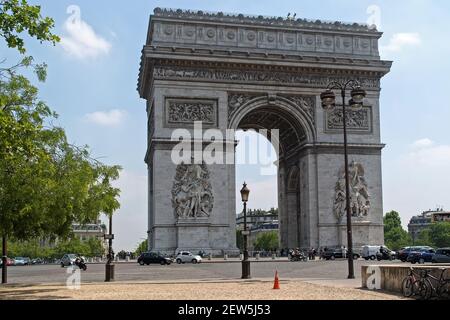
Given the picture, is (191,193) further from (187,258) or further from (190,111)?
(190,111)

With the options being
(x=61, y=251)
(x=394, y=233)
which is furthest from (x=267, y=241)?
(x=61, y=251)

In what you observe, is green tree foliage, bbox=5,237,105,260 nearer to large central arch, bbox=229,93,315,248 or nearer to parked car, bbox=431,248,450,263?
large central arch, bbox=229,93,315,248

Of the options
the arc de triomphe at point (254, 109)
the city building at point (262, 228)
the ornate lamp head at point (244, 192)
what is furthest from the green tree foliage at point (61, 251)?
the ornate lamp head at point (244, 192)

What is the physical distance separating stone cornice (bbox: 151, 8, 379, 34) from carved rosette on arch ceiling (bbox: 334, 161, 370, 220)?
39.3ft

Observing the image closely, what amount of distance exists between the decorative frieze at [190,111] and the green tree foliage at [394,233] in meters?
88.0

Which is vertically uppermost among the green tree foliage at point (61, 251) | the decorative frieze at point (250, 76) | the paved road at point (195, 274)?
the decorative frieze at point (250, 76)

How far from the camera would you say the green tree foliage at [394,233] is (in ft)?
436

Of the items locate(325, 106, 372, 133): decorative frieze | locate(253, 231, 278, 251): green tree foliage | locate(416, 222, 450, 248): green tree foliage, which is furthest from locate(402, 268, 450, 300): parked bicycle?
locate(253, 231, 278, 251): green tree foliage

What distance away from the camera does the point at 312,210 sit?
174ft

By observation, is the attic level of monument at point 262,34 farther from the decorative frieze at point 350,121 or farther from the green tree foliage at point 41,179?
the green tree foliage at point 41,179

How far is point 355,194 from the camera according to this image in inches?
2092

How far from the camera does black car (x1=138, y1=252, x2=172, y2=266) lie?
1823 inches

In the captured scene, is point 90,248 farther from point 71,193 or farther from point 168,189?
point 71,193

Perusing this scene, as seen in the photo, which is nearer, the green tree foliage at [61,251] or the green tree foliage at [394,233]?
the green tree foliage at [394,233]
